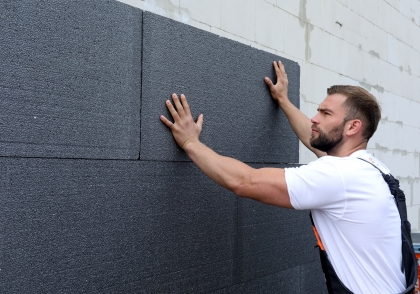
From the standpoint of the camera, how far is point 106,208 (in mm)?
2268

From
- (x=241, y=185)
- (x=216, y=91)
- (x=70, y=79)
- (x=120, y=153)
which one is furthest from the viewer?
(x=216, y=91)

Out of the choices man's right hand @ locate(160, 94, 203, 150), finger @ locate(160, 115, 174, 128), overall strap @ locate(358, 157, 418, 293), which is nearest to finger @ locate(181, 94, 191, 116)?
man's right hand @ locate(160, 94, 203, 150)

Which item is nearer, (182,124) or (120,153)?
(120,153)

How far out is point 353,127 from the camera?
8.77 feet

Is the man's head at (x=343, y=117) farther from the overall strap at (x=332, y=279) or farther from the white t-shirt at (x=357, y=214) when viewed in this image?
the overall strap at (x=332, y=279)

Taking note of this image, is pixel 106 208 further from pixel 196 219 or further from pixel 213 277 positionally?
pixel 213 277

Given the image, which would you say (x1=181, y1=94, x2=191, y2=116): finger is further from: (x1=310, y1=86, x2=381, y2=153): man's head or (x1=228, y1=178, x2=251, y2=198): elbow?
(x1=310, y1=86, x2=381, y2=153): man's head

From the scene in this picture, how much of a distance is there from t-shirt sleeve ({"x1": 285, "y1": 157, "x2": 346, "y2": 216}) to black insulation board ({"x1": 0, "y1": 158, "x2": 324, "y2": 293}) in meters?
0.56


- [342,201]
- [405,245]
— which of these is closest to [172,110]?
[342,201]

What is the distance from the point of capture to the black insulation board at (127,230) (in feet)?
6.40

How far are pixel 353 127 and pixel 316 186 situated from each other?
0.47 m

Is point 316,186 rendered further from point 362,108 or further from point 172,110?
point 172,110

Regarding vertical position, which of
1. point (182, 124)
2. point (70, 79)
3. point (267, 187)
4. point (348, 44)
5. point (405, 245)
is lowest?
point (405, 245)

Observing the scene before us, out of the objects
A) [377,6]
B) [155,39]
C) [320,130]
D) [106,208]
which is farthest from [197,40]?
[377,6]
